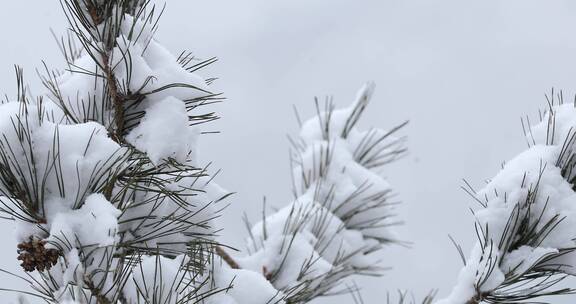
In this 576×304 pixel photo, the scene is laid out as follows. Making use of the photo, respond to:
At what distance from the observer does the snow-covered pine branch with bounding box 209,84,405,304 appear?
293 cm

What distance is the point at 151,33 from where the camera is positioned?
1944 mm

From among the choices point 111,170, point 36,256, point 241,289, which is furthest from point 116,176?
point 241,289

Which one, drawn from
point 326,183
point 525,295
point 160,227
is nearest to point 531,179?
point 525,295

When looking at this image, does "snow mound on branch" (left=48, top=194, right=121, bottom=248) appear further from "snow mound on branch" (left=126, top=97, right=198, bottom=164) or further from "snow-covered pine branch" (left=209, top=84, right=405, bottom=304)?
"snow-covered pine branch" (left=209, top=84, right=405, bottom=304)

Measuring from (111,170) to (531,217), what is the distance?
1110mm

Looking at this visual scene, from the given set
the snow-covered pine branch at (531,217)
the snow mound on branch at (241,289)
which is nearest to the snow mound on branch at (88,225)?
the snow mound on branch at (241,289)

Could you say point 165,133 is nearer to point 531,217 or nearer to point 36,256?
point 36,256

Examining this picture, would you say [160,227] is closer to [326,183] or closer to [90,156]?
[90,156]

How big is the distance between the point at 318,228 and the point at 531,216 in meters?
1.27

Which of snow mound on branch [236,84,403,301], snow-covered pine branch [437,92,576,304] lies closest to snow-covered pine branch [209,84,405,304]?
snow mound on branch [236,84,403,301]

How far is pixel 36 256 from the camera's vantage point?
65.9 inches

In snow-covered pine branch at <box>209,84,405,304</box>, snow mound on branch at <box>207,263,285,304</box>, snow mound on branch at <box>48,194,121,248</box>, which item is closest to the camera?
snow mound on branch at <box>48,194,121,248</box>

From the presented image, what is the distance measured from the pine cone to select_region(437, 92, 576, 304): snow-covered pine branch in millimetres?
1104

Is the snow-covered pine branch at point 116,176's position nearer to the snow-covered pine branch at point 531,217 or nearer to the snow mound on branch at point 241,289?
the snow mound on branch at point 241,289
